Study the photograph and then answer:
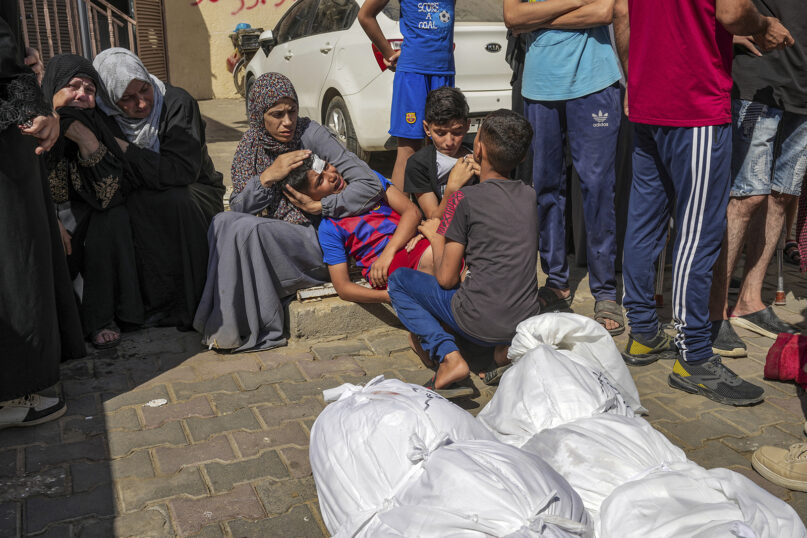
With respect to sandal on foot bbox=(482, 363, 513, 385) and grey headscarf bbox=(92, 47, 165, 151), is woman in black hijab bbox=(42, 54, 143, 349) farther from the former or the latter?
sandal on foot bbox=(482, 363, 513, 385)

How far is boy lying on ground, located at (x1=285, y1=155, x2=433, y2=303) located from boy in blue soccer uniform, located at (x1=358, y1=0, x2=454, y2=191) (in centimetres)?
76

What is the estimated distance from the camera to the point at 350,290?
409 cm

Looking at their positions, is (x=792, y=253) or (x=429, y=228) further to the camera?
(x=792, y=253)

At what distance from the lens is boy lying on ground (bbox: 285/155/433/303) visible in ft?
13.4

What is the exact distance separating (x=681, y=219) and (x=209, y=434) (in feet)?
7.68

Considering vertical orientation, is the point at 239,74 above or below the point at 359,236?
above

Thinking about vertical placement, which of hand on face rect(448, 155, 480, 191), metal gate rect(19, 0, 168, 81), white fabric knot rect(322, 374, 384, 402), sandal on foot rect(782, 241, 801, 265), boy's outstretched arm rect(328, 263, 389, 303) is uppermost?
metal gate rect(19, 0, 168, 81)

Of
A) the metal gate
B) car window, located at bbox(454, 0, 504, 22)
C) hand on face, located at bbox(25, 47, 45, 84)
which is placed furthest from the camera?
the metal gate

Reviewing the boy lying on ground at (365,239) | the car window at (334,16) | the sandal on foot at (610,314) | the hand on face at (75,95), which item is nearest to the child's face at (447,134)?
the boy lying on ground at (365,239)

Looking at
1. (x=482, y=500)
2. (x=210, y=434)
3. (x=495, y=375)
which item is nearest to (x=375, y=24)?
(x=495, y=375)

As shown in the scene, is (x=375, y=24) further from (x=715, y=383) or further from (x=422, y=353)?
(x=715, y=383)

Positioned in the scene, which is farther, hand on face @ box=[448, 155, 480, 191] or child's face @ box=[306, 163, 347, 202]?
child's face @ box=[306, 163, 347, 202]

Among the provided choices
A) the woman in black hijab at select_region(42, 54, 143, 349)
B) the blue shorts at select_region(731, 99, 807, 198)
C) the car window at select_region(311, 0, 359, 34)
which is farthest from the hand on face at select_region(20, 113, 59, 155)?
the car window at select_region(311, 0, 359, 34)

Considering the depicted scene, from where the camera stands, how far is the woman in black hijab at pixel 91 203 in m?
3.91
